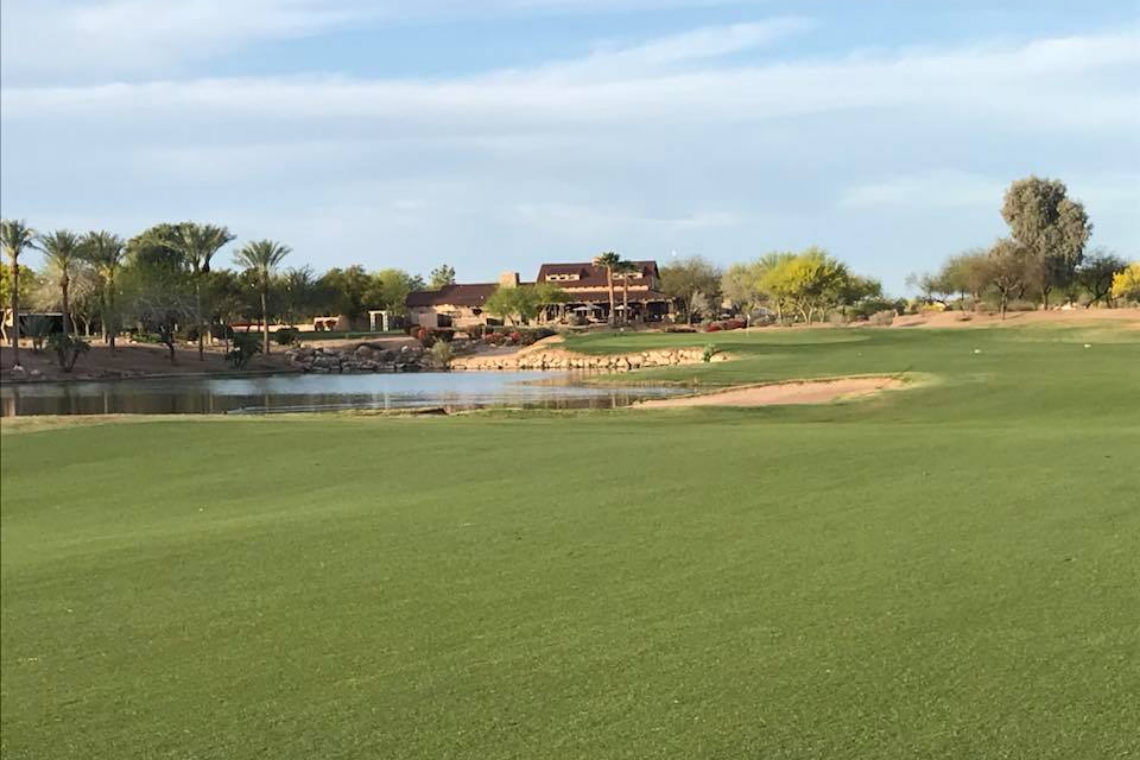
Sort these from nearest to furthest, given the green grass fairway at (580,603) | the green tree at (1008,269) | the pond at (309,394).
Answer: the green grass fairway at (580,603)
the green tree at (1008,269)
the pond at (309,394)

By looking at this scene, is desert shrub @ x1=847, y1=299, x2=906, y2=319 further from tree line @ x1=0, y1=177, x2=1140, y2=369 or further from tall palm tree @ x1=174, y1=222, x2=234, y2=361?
tall palm tree @ x1=174, y1=222, x2=234, y2=361

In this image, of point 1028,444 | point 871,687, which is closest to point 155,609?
point 871,687

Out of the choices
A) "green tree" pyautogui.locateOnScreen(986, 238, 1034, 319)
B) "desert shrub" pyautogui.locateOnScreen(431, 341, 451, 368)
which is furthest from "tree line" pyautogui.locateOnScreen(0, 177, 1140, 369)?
"desert shrub" pyautogui.locateOnScreen(431, 341, 451, 368)

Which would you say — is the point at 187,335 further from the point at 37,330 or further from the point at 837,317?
the point at 837,317

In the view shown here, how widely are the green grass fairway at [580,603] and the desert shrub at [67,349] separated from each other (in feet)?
169

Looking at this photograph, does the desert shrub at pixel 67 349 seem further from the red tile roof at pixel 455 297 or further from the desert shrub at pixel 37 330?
the red tile roof at pixel 455 297

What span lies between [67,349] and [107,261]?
65.7 feet

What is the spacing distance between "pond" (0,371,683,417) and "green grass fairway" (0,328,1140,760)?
2246 centimetres

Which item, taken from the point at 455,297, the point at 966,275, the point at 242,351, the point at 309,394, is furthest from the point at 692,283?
the point at 966,275

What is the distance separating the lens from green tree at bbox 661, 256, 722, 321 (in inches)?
4363

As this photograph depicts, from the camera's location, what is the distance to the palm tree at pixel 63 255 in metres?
72.7

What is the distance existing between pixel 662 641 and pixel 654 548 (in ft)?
6.99

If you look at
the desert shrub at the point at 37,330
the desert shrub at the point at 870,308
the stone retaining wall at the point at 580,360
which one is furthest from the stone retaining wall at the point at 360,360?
the desert shrub at the point at 870,308

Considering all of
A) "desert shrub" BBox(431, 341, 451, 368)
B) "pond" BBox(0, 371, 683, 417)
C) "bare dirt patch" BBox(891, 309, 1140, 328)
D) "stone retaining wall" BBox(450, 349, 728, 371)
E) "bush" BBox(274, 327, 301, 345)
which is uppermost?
"bush" BBox(274, 327, 301, 345)
